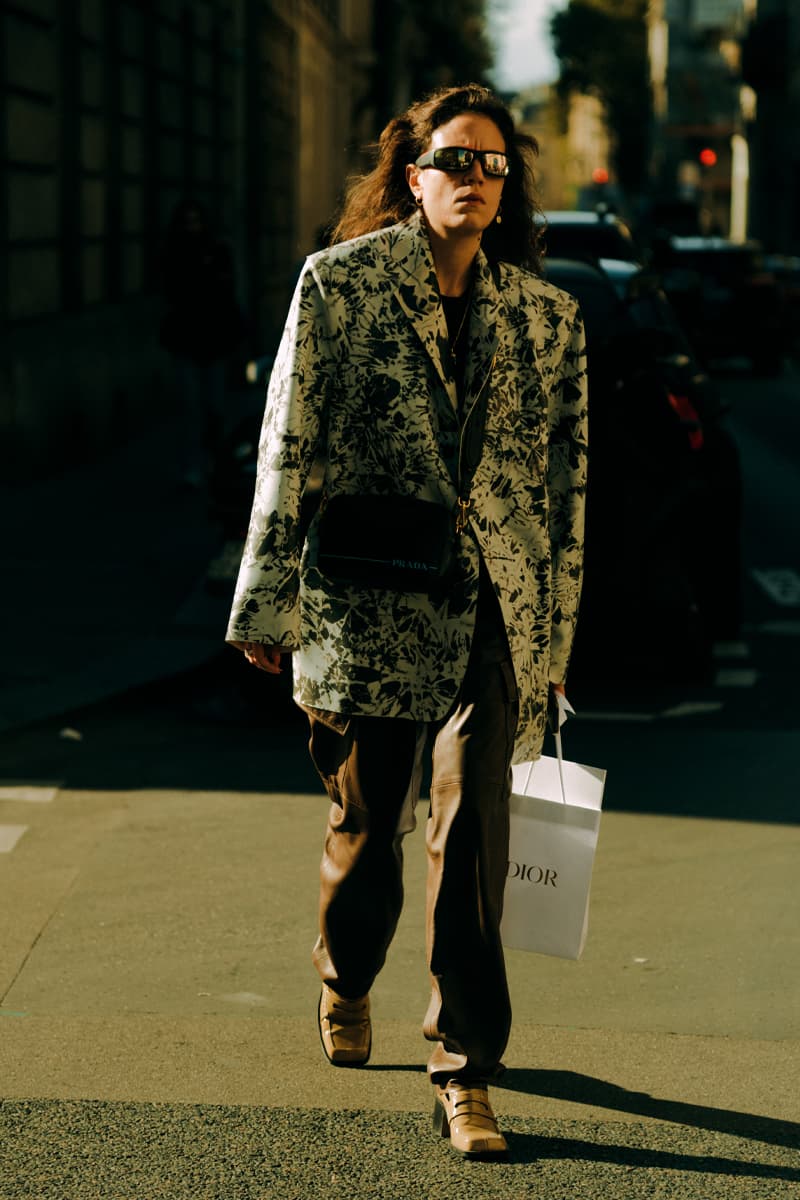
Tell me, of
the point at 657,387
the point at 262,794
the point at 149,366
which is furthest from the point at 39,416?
the point at 262,794

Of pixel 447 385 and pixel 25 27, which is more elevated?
pixel 25 27

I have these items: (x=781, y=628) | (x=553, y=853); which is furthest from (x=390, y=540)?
(x=781, y=628)

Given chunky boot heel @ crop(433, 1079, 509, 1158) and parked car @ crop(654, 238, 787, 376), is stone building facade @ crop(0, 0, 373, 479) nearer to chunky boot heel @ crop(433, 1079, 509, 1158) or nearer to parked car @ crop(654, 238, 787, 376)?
parked car @ crop(654, 238, 787, 376)

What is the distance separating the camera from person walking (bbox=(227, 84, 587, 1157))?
358cm

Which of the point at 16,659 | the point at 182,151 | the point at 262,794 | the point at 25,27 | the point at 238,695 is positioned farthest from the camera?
the point at 182,151

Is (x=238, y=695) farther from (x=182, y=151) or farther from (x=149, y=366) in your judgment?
(x=182, y=151)

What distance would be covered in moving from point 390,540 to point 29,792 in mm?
3026

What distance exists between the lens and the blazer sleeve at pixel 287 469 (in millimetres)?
3578

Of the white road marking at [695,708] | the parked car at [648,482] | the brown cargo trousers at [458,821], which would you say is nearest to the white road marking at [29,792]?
the parked car at [648,482]

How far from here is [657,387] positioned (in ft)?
24.7

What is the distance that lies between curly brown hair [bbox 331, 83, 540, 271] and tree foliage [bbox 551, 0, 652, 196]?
324 ft

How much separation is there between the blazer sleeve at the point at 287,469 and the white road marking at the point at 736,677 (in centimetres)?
448

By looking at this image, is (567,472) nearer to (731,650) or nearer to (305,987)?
(305,987)

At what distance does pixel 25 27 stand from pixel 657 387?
27.3 feet
